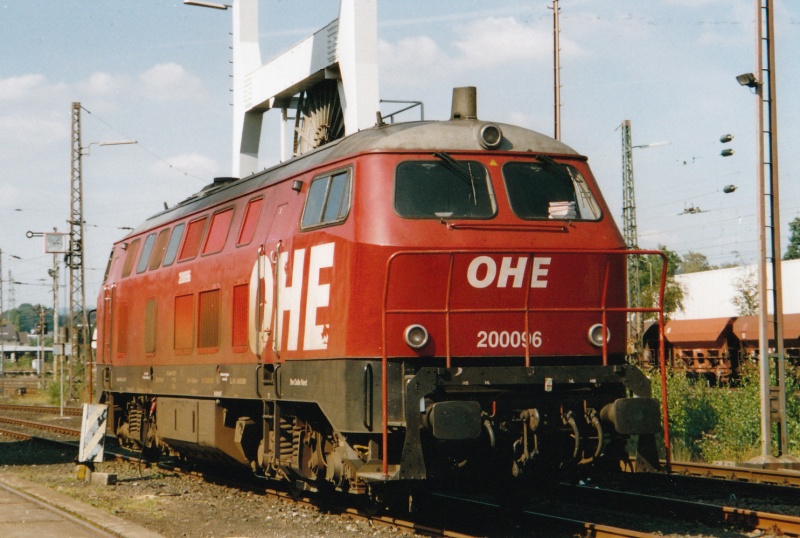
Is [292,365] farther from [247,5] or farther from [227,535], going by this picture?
[247,5]

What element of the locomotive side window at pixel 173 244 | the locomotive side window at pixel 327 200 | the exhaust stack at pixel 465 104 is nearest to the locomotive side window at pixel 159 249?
the locomotive side window at pixel 173 244

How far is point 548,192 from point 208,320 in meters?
5.17

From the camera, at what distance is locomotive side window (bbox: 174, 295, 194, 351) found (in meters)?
13.8

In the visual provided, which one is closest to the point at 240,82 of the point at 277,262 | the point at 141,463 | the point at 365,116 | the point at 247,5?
the point at 247,5

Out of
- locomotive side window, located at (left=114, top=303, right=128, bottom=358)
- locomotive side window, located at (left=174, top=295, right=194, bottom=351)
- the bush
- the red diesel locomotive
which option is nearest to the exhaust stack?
the red diesel locomotive

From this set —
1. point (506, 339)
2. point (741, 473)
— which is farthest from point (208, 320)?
point (741, 473)

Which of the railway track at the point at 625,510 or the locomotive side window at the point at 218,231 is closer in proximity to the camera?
the railway track at the point at 625,510

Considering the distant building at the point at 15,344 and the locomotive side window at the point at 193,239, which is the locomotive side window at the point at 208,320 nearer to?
the locomotive side window at the point at 193,239

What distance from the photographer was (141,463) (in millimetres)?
17938

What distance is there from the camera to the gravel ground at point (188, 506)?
34.6 ft

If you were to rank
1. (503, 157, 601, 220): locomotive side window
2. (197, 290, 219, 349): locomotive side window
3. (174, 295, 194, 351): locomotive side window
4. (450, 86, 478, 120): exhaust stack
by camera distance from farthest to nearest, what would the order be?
(174, 295, 194, 351): locomotive side window, (197, 290, 219, 349): locomotive side window, (450, 86, 478, 120): exhaust stack, (503, 157, 601, 220): locomotive side window

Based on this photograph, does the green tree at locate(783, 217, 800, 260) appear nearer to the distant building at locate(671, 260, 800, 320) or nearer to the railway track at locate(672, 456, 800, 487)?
the distant building at locate(671, 260, 800, 320)

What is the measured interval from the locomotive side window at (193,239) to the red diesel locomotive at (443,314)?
2.73 meters

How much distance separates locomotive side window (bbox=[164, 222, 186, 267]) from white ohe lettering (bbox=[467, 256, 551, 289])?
654 cm
